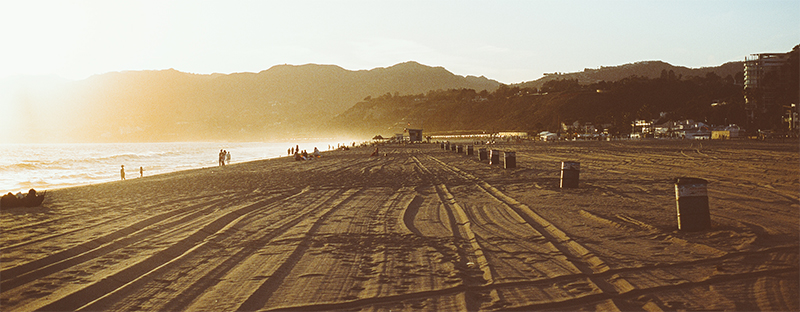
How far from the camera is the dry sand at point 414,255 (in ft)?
14.0

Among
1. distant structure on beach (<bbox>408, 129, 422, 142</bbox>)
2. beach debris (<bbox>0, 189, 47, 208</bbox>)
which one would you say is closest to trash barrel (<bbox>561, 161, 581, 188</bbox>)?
beach debris (<bbox>0, 189, 47, 208</bbox>)

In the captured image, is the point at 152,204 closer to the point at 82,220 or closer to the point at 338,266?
the point at 82,220

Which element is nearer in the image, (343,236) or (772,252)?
(772,252)

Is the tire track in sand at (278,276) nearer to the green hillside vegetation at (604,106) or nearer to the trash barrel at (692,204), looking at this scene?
the trash barrel at (692,204)

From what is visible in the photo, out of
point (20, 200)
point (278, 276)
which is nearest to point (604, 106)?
point (20, 200)

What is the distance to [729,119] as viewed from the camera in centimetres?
11300

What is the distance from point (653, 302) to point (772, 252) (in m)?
2.46

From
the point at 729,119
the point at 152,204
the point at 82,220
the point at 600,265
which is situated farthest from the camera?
the point at 729,119

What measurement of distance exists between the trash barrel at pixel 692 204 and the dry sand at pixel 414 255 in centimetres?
18

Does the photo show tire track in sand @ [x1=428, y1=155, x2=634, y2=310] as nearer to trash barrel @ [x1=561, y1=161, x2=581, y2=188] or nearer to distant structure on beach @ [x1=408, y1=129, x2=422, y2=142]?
trash barrel @ [x1=561, y1=161, x2=581, y2=188]

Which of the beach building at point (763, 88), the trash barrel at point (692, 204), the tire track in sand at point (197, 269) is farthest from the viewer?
the beach building at point (763, 88)

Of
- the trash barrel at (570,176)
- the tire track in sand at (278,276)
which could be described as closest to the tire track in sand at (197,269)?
the tire track in sand at (278,276)

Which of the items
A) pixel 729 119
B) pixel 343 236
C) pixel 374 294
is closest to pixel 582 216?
pixel 343 236

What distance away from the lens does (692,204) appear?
6.84 meters
